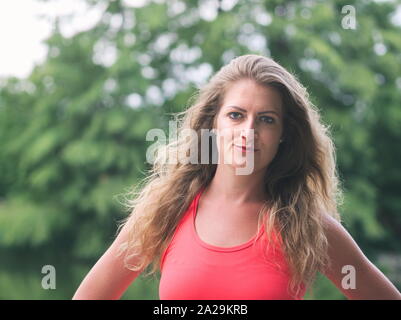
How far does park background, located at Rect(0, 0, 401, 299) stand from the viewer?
820cm

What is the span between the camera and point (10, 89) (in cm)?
1063

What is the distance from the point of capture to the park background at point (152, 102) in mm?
8203

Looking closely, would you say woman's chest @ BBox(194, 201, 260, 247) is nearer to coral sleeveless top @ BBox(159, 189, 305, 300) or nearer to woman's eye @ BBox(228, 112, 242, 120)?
coral sleeveless top @ BBox(159, 189, 305, 300)

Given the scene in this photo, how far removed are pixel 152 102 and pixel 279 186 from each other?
7.61 meters

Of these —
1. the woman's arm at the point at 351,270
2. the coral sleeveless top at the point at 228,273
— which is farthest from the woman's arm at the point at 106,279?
the woman's arm at the point at 351,270

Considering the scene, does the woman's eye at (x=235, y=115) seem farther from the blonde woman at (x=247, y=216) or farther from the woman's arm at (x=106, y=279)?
the woman's arm at (x=106, y=279)

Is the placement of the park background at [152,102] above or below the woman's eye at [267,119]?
above

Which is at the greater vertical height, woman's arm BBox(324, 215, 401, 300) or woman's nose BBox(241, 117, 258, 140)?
woman's nose BBox(241, 117, 258, 140)

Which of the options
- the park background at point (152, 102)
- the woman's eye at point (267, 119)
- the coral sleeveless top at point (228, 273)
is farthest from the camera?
the park background at point (152, 102)

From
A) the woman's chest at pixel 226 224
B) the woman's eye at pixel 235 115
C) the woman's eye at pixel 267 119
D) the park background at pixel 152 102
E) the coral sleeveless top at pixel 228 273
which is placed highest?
the park background at pixel 152 102

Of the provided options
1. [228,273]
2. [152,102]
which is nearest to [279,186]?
[228,273]

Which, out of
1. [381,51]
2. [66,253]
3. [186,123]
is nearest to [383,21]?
[381,51]

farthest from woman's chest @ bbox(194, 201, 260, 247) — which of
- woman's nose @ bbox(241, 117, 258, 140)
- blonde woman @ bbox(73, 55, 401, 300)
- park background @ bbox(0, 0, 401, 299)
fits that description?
park background @ bbox(0, 0, 401, 299)

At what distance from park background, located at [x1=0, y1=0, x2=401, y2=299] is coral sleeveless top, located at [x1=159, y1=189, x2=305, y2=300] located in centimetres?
678
